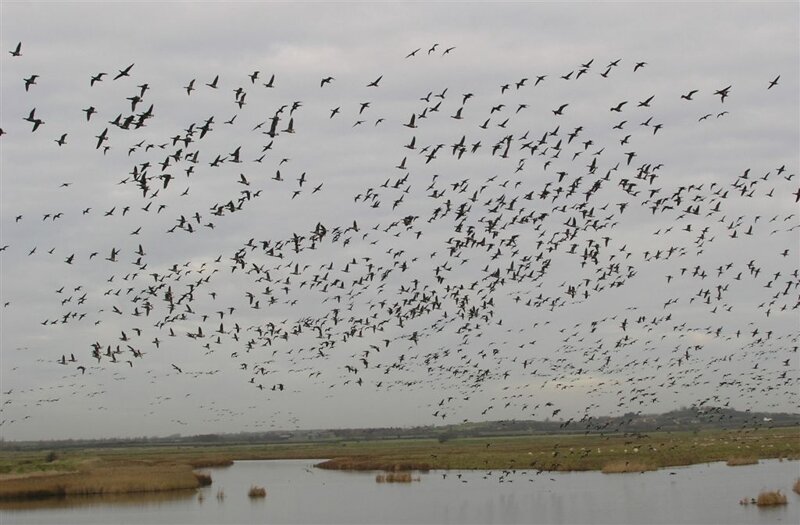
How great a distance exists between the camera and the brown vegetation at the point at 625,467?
3209 inches

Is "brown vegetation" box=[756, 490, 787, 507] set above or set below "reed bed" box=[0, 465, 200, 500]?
below

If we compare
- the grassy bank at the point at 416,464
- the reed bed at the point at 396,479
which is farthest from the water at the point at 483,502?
the grassy bank at the point at 416,464

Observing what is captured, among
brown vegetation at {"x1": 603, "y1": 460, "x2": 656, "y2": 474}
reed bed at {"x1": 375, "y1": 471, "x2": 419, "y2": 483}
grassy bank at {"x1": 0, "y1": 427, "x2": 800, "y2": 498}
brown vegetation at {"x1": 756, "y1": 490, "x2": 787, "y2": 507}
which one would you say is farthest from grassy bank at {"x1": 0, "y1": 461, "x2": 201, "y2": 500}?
brown vegetation at {"x1": 756, "y1": 490, "x2": 787, "y2": 507}

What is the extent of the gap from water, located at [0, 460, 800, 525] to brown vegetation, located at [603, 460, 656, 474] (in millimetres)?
2067

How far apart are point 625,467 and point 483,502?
24029mm

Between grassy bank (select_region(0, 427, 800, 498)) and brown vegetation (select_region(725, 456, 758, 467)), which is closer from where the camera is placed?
grassy bank (select_region(0, 427, 800, 498))

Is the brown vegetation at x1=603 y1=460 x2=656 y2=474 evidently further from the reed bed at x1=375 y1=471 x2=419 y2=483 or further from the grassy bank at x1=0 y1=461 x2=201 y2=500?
the grassy bank at x1=0 y1=461 x2=201 y2=500

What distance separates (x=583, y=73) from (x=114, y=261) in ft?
70.0

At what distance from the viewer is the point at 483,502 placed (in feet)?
206

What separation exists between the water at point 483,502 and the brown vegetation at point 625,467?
2.07 m

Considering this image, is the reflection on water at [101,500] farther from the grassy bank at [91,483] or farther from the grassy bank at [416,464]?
the grassy bank at [416,464]

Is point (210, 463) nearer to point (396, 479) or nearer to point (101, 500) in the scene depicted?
point (396, 479)

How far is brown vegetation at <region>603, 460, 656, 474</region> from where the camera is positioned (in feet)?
267

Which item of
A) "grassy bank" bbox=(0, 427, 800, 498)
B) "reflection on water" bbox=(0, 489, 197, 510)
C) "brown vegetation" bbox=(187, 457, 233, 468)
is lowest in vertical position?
"brown vegetation" bbox=(187, 457, 233, 468)
